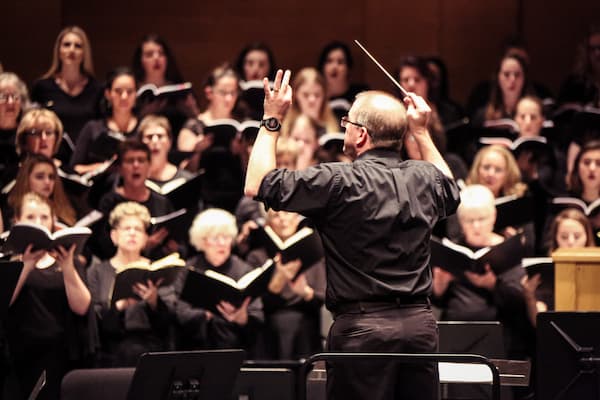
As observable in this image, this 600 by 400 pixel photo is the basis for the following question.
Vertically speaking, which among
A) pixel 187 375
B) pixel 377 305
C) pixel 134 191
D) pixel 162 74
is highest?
pixel 162 74

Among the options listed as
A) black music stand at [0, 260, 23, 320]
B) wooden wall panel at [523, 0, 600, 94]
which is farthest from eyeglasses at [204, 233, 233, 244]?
wooden wall panel at [523, 0, 600, 94]

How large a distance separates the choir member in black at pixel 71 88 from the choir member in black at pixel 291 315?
1707 mm

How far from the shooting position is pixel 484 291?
6.34m

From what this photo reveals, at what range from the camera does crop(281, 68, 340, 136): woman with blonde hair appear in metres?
7.39

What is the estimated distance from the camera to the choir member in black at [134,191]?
6.50 meters

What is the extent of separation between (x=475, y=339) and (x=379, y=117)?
4.01 feet

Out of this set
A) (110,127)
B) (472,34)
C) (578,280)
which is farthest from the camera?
(472,34)

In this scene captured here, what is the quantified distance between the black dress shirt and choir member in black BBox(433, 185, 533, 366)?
2.36 m

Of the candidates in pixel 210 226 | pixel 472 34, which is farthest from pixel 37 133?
pixel 472 34

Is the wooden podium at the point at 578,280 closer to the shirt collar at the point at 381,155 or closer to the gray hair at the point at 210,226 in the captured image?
the shirt collar at the point at 381,155

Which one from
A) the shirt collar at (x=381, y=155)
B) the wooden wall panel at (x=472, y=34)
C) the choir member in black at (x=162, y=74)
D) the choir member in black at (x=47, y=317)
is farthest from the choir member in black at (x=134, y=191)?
the wooden wall panel at (x=472, y=34)

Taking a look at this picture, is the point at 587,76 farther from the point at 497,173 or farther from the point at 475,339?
the point at 475,339

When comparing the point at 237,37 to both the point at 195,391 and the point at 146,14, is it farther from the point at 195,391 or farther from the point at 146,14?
the point at 195,391

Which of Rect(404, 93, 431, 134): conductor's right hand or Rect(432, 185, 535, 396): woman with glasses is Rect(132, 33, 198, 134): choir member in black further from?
Rect(404, 93, 431, 134): conductor's right hand
